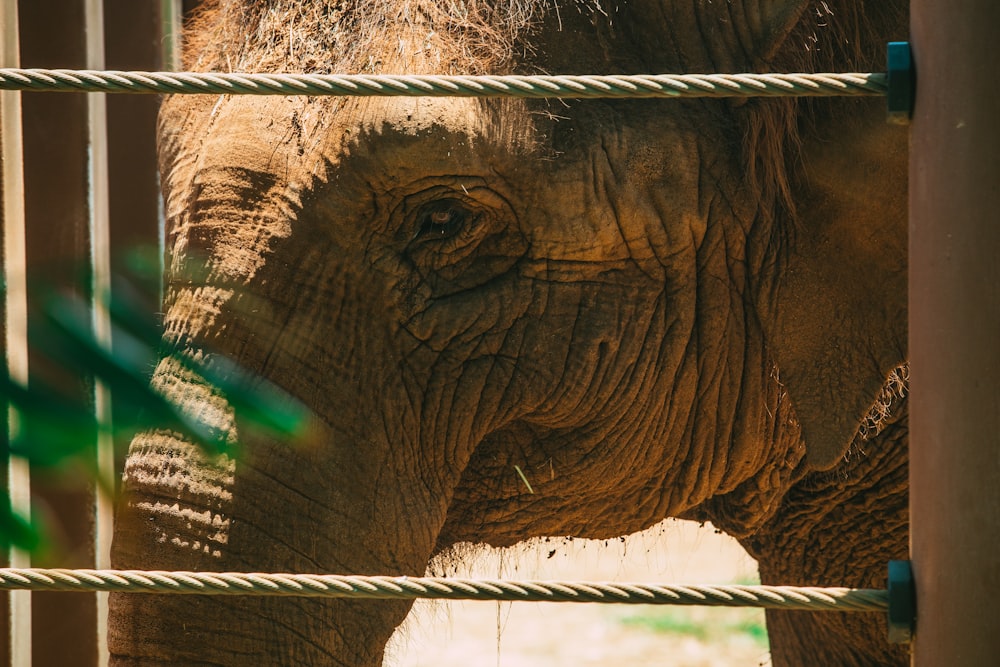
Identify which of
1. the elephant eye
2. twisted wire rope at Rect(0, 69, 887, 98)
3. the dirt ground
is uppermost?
the elephant eye

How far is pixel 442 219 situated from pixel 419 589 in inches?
32.2

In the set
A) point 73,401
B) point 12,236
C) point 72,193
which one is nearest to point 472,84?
point 73,401

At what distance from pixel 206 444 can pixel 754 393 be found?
148 cm

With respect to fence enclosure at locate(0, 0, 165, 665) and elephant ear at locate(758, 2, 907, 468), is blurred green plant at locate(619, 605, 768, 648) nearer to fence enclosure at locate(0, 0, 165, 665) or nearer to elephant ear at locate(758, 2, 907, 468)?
fence enclosure at locate(0, 0, 165, 665)

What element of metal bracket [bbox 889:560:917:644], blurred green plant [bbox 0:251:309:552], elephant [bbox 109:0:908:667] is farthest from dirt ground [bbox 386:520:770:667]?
blurred green plant [bbox 0:251:309:552]

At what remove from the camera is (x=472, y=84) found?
3.46ft

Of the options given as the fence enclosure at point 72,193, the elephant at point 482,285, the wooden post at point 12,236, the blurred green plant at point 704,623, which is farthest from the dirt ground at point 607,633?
the elephant at point 482,285

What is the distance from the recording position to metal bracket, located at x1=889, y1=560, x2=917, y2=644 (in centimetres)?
104

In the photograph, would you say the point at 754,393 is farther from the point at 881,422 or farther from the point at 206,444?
the point at 206,444

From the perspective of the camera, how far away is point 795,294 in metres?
1.90

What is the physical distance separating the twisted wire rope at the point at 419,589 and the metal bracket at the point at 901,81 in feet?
1.39

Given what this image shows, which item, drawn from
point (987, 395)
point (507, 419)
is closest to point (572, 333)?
point (507, 419)

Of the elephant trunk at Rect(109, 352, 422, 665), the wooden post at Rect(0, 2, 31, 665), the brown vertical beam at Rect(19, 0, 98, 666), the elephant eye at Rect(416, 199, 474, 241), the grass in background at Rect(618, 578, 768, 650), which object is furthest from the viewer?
the grass in background at Rect(618, 578, 768, 650)

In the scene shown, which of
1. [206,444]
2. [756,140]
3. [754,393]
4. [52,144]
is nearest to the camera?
[206,444]
